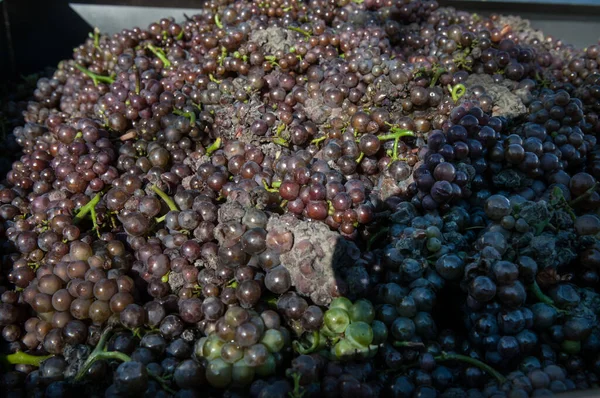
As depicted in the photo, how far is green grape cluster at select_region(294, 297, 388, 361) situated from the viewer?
1057 millimetres

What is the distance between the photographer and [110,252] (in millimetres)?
1305

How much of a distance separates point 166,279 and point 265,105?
0.80 metres

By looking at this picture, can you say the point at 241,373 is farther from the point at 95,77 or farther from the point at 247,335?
the point at 95,77

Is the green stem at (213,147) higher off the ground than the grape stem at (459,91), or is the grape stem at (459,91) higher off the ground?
the grape stem at (459,91)

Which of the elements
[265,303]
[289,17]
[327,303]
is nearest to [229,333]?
[265,303]

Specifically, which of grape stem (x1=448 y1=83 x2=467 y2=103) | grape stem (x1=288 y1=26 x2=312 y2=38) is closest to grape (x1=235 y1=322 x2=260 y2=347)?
grape stem (x1=448 y1=83 x2=467 y2=103)

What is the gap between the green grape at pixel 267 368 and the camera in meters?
1.03

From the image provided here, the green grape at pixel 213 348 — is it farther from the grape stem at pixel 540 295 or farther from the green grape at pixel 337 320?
the grape stem at pixel 540 295

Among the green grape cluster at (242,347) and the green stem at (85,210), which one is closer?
the green grape cluster at (242,347)

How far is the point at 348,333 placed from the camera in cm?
106

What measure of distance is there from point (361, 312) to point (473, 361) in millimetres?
310

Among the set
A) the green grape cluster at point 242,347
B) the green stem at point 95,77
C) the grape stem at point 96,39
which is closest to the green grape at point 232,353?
the green grape cluster at point 242,347

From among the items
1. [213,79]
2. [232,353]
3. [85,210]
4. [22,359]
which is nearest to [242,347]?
[232,353]

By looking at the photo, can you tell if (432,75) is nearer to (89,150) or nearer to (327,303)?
(327,303)
